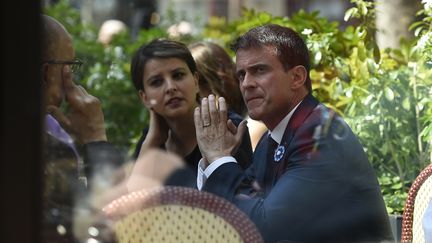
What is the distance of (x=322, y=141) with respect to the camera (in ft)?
9.29

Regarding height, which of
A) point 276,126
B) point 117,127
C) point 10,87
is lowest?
point 117,127

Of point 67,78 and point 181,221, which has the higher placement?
point 67,78

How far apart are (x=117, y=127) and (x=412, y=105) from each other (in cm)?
170

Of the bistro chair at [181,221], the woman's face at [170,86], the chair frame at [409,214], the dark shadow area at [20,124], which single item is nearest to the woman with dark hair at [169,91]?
the woman's face at [170,86]

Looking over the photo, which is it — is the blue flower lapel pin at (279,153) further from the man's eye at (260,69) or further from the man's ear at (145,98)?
the man's ear at (145,98)

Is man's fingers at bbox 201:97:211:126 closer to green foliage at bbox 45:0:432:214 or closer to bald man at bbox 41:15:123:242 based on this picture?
bald man at bbox 41:15:123:242

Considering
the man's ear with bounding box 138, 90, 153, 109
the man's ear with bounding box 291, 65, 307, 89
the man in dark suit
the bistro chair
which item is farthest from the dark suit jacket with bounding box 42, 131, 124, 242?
the man's ear with bounding box 138, 90, 153, 109

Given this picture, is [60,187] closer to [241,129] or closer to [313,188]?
[313,188]

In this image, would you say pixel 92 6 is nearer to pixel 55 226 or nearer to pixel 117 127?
pixel 117 127

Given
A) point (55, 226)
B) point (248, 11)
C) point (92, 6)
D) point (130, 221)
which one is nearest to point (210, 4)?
point (248, 11)

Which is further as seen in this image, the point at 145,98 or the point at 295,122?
the point at 145,98

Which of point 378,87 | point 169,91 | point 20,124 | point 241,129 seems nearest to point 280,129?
point 241,129

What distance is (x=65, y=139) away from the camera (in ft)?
7.63

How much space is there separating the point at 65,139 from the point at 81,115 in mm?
823
